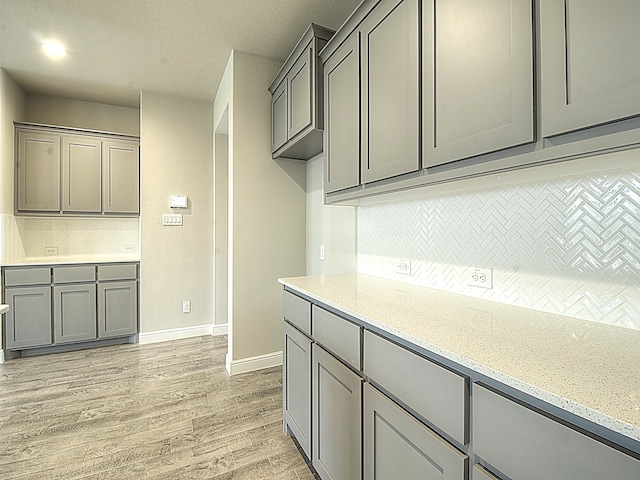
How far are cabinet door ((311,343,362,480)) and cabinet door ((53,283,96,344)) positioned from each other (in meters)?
3.11

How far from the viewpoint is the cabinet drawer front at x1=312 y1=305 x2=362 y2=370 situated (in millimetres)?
1255

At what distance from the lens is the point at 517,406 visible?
0.66 metres

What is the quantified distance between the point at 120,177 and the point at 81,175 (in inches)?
15.1

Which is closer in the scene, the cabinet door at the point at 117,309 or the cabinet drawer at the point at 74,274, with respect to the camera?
the cabinet drawer at the point at 74,274

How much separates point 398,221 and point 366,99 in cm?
72

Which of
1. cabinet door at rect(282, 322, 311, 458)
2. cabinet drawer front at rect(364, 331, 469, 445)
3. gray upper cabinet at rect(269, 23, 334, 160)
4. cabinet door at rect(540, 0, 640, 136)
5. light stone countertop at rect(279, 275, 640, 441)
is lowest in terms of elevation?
cabinet door at rect(282, 322, 311, 458)

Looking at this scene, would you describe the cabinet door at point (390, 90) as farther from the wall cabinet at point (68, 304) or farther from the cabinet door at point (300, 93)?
the wall cabinet at point (68, 304)

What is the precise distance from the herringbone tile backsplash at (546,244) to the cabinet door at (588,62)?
0.36 meters

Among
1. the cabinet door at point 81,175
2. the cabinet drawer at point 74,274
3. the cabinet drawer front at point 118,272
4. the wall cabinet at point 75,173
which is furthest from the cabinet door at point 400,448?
the cabinet door at point 81,175

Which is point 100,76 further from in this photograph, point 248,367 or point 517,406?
point 517,406

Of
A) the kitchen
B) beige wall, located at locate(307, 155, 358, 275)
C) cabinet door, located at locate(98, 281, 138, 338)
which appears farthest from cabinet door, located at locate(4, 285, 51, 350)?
beige wall, located at locate(307, 155, 358, 275)

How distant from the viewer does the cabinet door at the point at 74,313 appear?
11.0 ft

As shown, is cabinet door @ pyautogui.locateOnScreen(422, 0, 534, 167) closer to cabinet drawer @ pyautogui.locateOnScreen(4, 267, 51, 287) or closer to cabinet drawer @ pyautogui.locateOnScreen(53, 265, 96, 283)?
cabinet drawer @ pyautogui.locateOnScreen(53, 265, 96, 283)

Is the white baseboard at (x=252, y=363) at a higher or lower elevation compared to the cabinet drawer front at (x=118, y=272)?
lower
